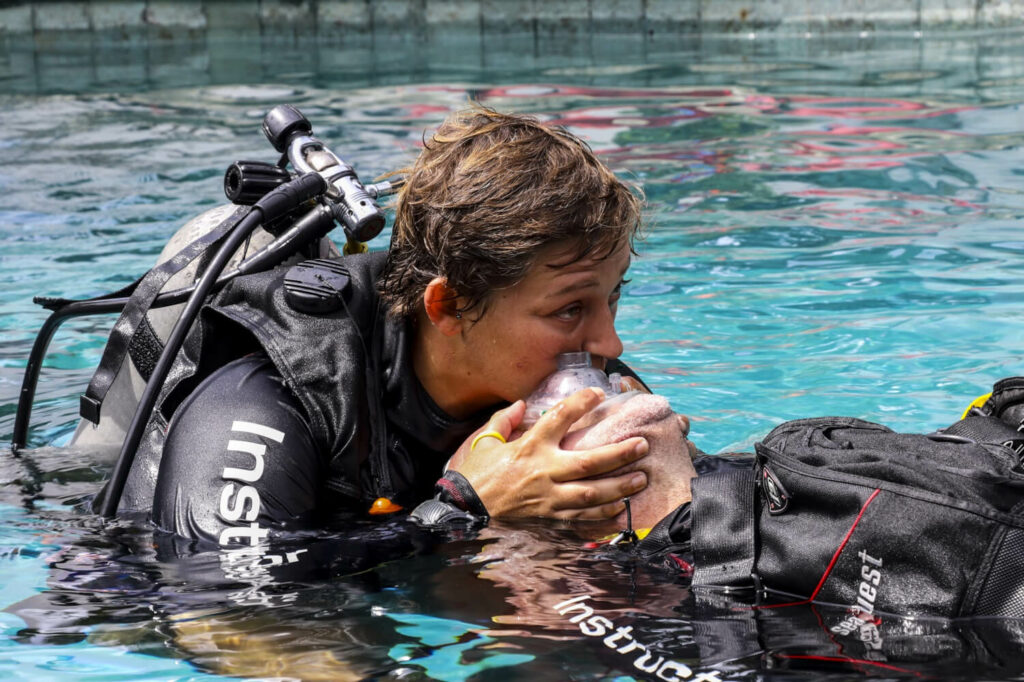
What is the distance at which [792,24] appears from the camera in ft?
49.6

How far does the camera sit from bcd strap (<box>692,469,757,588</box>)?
7.60 ft

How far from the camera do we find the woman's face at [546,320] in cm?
273

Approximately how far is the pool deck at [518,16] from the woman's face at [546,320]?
43.3ft

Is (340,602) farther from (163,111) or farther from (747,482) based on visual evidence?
(163,111)

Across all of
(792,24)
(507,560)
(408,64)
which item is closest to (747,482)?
(507,560)

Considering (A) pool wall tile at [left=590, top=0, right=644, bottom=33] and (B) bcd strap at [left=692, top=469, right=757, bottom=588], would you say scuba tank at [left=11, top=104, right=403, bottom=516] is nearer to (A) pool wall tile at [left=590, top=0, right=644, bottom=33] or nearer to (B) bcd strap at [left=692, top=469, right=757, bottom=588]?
(B) bcd strap at [left=692, top=469, right=757, bottom=588]

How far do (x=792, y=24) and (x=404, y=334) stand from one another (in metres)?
13.3

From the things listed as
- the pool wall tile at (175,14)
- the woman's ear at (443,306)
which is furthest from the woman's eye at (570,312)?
the pool wall tile at (175,14)

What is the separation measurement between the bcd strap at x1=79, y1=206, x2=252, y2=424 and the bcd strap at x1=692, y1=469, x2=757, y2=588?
1.38 meters

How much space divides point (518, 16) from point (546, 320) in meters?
13.6

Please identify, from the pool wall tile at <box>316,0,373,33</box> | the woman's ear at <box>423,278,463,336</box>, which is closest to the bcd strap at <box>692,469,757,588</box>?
the woman's ear at <box>423,278,463,336</box>

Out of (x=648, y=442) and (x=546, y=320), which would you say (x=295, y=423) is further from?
(x=648, y=442)

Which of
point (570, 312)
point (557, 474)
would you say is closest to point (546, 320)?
point (570, 312)

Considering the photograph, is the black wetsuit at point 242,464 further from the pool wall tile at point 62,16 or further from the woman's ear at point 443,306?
the pool wall tile at point 62,16
